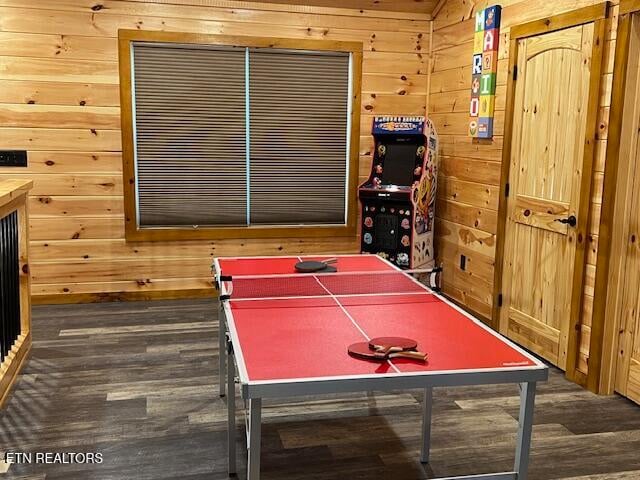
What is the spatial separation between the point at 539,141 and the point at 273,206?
7.77 feet

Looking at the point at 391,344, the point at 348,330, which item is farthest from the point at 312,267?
the point at 391,344

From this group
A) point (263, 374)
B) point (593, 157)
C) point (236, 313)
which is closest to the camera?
point (263, 374)

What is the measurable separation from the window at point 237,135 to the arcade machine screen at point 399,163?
441 mm

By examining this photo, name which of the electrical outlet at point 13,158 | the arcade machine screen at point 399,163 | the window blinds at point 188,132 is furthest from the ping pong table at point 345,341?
the electrical outlet at point 13,158

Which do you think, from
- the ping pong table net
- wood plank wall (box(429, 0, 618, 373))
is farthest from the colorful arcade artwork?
the ping pong table net

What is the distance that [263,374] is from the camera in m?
1.81

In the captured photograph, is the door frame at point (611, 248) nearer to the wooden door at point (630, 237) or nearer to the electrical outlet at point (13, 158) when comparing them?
the wooden door at point (630, 237)

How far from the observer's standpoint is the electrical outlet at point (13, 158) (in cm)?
496

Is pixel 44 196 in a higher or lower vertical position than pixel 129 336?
higher

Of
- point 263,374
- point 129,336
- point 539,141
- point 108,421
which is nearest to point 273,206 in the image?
point 129,336

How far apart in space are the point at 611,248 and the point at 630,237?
4.5 inches

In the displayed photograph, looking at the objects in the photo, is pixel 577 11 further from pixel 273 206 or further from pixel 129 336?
pixel 129 336

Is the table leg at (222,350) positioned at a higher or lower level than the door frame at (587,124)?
lower

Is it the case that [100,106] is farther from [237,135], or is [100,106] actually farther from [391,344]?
[391,344]
